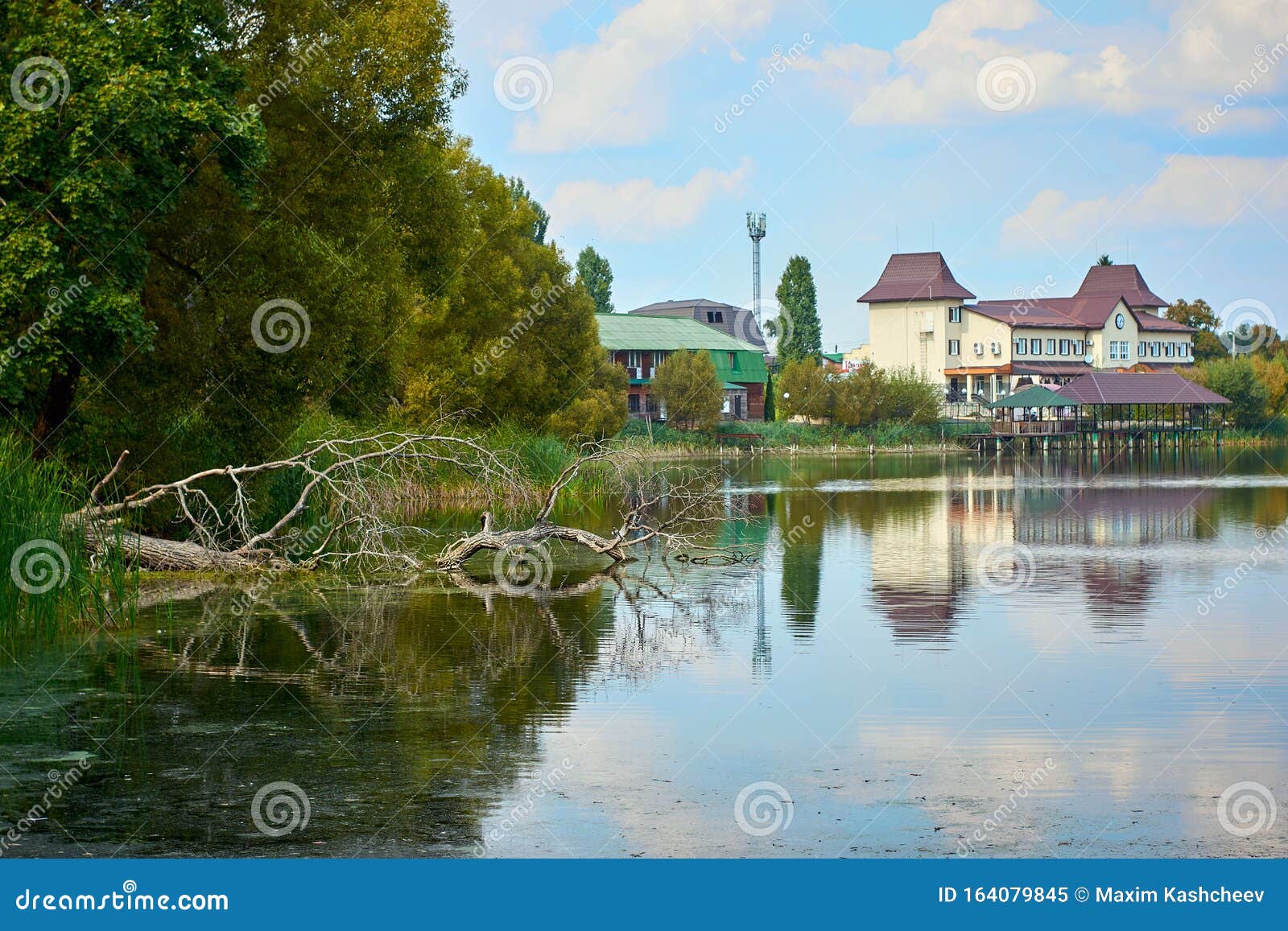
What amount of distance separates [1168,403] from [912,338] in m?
22.9

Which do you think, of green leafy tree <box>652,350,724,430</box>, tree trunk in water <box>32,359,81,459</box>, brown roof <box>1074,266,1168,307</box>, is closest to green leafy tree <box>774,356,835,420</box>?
green leafy tree <box>652,350,724,430</box>

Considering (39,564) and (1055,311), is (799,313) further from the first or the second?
(39,564)

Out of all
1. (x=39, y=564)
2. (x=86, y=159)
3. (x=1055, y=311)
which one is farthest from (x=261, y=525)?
(x=1055, y=311)

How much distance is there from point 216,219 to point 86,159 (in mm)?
5272

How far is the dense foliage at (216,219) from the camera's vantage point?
2028cm

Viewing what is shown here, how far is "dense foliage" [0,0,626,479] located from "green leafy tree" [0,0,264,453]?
0.11 feet

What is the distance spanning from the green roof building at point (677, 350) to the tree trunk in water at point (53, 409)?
79013 mm

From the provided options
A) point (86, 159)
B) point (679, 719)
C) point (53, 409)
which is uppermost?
point (86, 159)

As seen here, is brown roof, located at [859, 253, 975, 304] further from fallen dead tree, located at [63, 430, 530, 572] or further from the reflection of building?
fallen dead tree, located at [63, 430, 530, 572]

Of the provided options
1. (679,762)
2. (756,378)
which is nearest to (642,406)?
(756,378)

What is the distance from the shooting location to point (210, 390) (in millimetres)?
25750

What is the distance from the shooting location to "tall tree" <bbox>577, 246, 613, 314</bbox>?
394ft

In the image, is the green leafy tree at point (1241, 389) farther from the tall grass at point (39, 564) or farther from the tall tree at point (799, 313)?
the tall grass at point (39, 564)

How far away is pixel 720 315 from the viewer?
13112 centimetres
